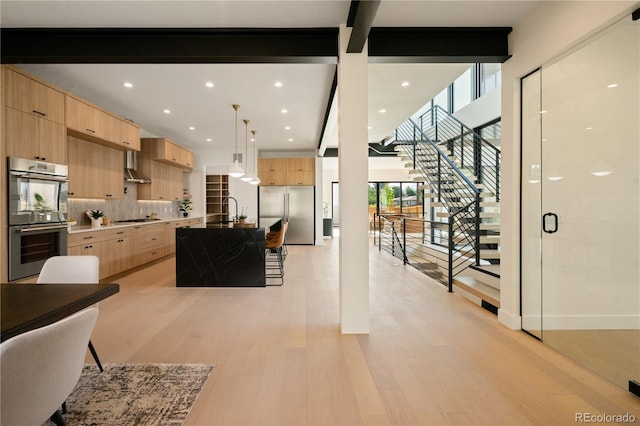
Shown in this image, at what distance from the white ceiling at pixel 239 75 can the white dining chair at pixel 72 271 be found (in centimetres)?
210

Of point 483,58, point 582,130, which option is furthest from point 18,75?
point 582,130

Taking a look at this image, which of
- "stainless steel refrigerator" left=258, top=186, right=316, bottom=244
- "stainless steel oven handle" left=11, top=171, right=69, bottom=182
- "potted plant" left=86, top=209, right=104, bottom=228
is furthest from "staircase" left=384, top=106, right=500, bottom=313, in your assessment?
"potted plant" left=86, top=209, right=104, bottom=228

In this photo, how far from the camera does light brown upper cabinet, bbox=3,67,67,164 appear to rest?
126 inches

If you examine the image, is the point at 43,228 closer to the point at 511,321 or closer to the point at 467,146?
the point at 511,321

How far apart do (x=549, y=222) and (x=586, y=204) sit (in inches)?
13.9

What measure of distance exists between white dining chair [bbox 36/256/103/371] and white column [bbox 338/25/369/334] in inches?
75.8

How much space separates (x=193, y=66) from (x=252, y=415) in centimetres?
368

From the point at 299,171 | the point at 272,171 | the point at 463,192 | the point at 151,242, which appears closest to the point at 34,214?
the point at 151,242

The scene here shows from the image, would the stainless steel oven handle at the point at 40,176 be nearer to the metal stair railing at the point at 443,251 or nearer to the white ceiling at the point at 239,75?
the white ceiling at the point at 239,75

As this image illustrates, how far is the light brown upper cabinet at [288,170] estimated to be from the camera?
29.5ft

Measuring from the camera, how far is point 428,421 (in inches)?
65.7

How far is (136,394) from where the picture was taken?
192 cm

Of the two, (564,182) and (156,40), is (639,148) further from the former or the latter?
(156,40)

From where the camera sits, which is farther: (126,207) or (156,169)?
(156,169)
